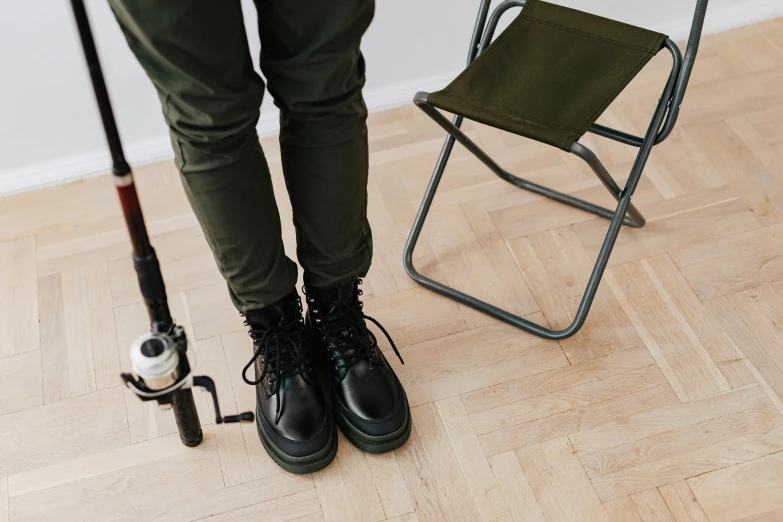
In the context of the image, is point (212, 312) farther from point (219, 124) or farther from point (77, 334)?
point (219, 124)

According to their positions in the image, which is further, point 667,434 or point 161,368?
point 667,434

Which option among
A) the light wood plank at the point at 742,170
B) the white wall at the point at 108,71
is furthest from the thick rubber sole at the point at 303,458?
the light wood plank at the point at 742,170

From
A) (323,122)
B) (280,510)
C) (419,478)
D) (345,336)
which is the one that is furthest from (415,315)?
(323,122)

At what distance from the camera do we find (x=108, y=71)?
1792mm

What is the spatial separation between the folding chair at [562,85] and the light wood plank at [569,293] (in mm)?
54

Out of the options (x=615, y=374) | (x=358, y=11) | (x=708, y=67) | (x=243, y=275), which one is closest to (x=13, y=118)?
(x=243, y=275)

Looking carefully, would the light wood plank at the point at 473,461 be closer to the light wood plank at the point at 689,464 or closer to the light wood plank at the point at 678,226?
the light wood plank at the point at 689,464

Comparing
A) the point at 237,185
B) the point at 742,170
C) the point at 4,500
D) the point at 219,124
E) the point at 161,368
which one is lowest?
the point at 4,500

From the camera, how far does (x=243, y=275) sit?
1.23 metres

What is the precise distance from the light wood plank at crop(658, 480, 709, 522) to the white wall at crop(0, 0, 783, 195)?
1.16 m

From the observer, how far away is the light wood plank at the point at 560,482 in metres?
1.29

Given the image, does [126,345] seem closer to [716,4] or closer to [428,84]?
[428,84]

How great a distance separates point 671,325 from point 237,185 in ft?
2.84

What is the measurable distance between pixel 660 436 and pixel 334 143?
0.73 meters
